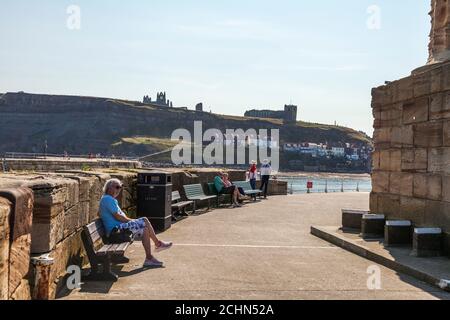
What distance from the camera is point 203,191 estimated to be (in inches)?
650

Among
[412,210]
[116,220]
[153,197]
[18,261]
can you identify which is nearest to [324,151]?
[153,197]

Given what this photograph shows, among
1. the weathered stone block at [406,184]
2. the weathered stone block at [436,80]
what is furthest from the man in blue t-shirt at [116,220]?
the weathered stone block at [436,80]

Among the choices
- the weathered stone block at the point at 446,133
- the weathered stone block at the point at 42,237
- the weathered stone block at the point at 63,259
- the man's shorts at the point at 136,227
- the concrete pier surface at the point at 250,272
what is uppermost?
the weathered stone block at the point at 446,133

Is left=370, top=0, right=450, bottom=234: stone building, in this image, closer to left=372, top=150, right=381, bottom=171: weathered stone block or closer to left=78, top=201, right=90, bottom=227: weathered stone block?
left=372, top=150, right=381, bottom=171: weathered stone block

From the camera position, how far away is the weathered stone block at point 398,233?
8.95 m

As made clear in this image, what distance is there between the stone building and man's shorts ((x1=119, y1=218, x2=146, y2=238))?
14.6ft

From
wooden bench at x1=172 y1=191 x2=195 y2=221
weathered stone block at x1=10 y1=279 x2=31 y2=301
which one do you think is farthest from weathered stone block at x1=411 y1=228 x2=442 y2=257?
wooden bench at x1=172 y1=191 x2=195 y2=221

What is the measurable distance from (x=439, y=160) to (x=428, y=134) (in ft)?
1.65

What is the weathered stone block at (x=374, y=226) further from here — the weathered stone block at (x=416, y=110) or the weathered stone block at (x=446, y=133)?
the weathered stone block at (x=446, y=133)

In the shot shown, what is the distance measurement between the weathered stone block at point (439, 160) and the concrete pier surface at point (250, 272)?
1.81 m

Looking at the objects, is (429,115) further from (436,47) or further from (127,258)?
(127,258)
